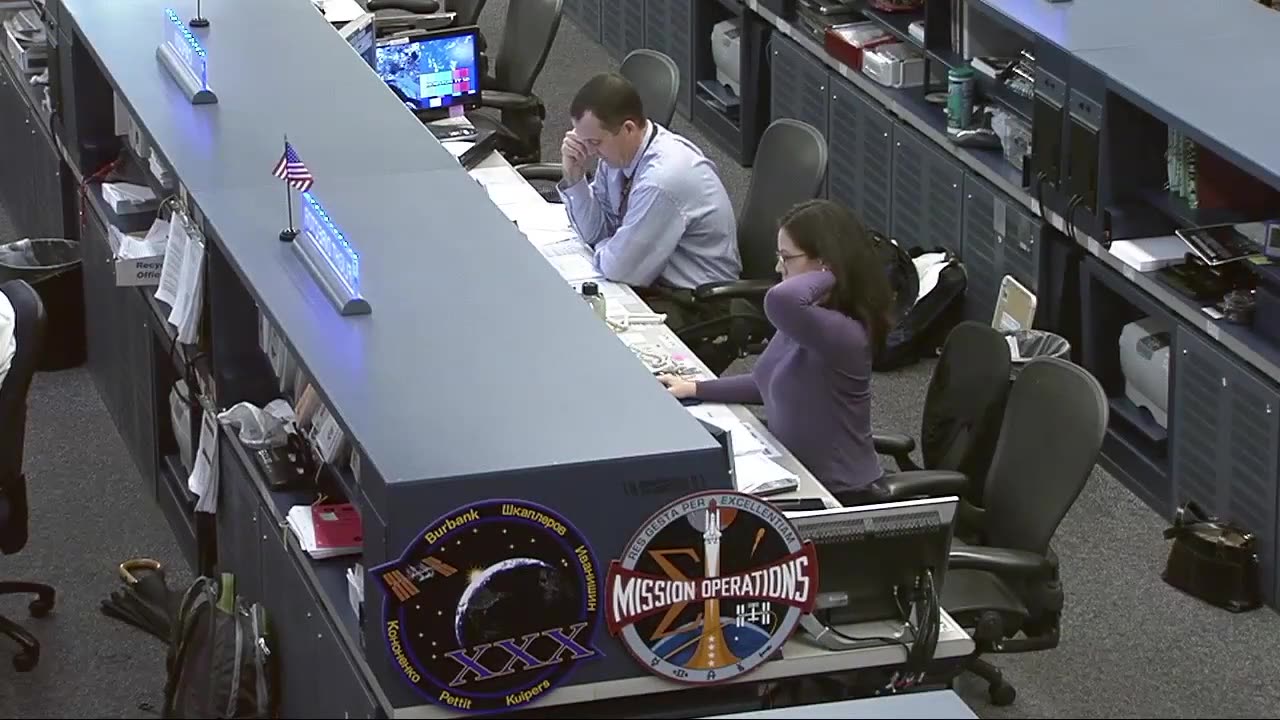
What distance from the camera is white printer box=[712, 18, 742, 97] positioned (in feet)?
30.5

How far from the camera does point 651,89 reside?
24.9ft

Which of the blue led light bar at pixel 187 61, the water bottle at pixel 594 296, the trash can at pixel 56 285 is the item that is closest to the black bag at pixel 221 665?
the water bottle at pixel 594 296

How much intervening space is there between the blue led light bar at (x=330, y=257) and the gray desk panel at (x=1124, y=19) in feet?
8.52

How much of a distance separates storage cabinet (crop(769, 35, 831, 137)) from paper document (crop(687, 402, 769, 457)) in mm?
2974

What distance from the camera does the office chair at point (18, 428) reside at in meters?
5.66

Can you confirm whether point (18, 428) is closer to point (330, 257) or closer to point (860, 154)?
point (330, 257)

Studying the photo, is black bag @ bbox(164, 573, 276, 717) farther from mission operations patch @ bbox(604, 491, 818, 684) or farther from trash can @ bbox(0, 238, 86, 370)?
trash can @ bbox(0, 238, 86, 370)

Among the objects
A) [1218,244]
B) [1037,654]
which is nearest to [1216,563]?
[1037,654]

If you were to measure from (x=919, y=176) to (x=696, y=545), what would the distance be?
369 centimetres

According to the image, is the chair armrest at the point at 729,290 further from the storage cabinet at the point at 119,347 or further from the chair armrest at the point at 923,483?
the storage cabinet at the point at 119,347

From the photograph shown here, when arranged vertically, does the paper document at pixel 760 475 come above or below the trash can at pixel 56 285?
above

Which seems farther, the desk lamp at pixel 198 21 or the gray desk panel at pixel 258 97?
the desk lamp at pixel 198 21

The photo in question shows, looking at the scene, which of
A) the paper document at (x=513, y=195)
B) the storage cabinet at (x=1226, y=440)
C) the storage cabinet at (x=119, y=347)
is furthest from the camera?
the paper document at (x=513, y=195)

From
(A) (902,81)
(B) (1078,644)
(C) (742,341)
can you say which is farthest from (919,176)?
(B) (1078,644)
